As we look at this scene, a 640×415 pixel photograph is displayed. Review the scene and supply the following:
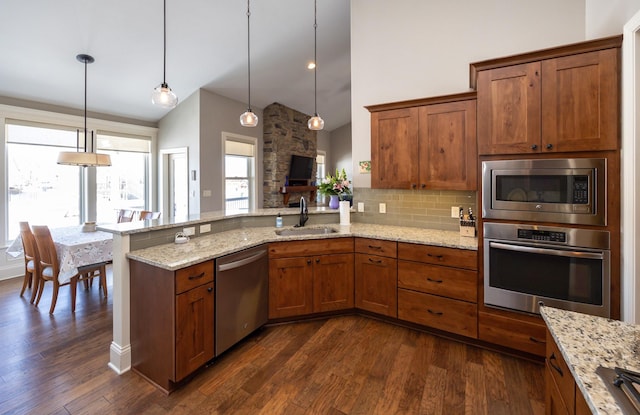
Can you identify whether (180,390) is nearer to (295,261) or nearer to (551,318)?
(295,261)

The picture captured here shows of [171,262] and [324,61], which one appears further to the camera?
[324,61]

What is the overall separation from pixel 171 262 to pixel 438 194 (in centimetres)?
271

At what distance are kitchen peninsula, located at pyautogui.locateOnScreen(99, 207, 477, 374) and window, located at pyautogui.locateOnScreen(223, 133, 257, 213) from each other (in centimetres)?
284

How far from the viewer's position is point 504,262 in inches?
91.4

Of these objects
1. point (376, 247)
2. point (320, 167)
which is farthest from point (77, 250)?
point (320, 167)

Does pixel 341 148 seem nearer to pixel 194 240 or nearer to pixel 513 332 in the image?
pixel 194 240

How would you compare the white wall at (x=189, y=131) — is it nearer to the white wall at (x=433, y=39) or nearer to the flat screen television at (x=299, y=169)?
the flat screen television at (x=299, y=169)

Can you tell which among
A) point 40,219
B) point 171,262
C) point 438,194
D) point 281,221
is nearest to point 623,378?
point 171,262

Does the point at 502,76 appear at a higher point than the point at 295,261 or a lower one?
higher

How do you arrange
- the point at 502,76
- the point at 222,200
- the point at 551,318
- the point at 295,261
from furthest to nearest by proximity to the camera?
1. the point at 222,200
2. the point at 295,261
3. the point at 502,76
4. the point at 551,318

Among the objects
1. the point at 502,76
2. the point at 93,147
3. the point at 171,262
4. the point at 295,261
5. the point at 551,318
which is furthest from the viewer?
the point at 93,147

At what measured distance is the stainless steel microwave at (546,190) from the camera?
198 centimetres

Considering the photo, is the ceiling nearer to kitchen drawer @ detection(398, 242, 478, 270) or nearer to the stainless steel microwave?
the stainless steel microwave

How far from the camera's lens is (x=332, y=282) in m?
3.01
